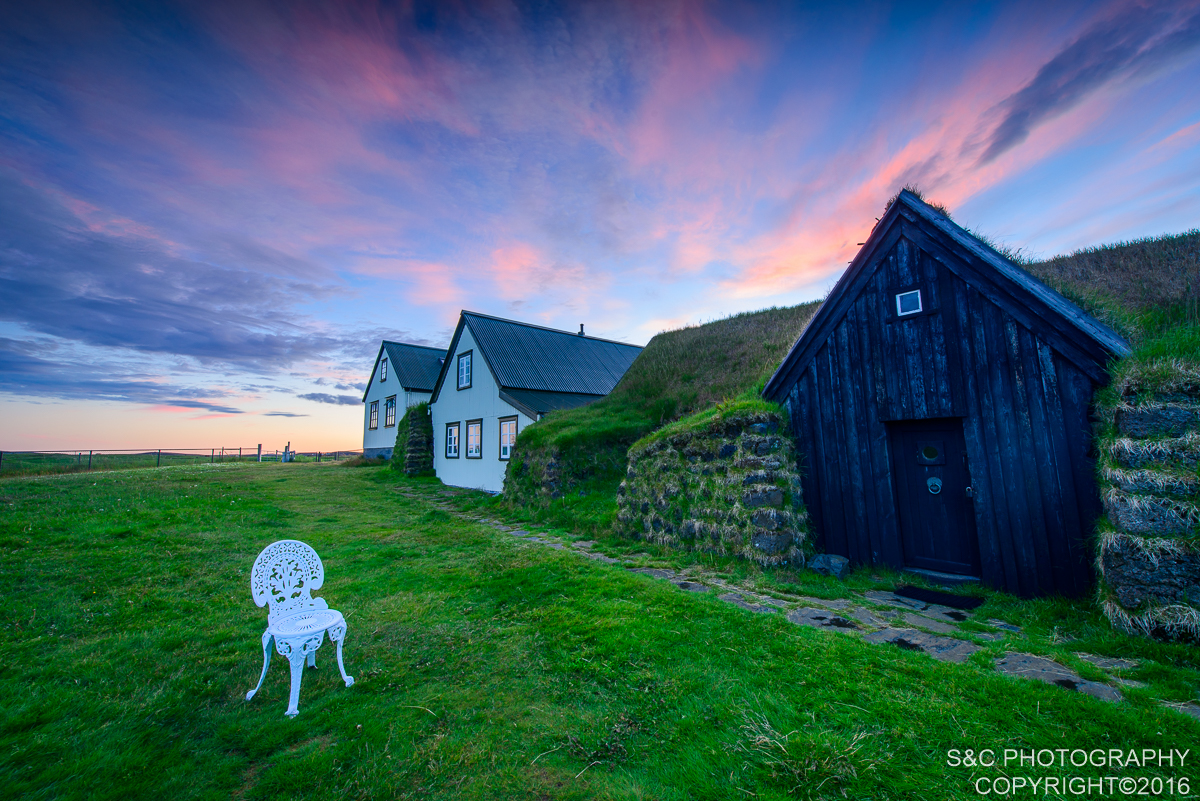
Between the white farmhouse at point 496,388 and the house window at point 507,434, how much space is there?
0.04 metres

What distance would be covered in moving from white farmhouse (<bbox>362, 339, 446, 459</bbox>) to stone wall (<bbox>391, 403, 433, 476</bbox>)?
4.53 metres

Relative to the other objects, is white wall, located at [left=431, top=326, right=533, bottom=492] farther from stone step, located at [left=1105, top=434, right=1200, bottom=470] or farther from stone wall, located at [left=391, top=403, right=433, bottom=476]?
stone step, located at [left=1105, top=434, right=1200, bottom=470]

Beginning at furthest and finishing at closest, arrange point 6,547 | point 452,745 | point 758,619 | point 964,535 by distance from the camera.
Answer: point 6,547 < point 964,535 < point 758,619 < point 452,745

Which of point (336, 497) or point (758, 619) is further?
point (336, 497)

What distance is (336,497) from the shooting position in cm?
1611

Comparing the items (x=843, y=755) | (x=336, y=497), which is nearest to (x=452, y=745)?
(x=843, y=755)

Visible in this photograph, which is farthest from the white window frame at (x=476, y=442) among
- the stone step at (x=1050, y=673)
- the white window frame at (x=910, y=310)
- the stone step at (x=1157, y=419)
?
the stone step at (x=1157, y=419)

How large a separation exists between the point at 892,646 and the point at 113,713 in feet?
21.9

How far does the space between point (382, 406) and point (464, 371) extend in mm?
13232

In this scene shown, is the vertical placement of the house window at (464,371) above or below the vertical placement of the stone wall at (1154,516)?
above

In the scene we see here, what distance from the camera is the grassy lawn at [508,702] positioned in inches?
111

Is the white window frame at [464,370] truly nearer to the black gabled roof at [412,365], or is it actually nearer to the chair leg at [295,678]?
the black gabled roof at [412,365]

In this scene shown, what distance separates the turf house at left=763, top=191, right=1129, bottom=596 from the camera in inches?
227

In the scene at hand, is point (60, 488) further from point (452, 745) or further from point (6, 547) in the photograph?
point (452, 745)
